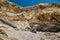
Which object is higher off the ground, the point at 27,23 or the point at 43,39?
the point at 27,23

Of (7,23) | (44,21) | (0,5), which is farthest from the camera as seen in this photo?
(0,5)

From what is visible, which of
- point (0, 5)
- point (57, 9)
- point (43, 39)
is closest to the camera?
point (43, 39)

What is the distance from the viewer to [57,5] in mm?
13906

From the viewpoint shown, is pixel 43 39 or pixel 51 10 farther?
pixel 51 10

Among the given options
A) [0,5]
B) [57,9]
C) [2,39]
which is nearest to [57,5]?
[57,9]

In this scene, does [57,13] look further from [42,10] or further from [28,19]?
[28,19]

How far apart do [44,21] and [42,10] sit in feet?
4.55

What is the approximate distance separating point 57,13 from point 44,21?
1.40 metres

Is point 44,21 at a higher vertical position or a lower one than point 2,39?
higher

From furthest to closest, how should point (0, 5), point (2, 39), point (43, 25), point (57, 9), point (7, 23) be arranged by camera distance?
point (0, 5)
point (57, 9)
point (43, 25)
point (7, 23)
point (2, 39)

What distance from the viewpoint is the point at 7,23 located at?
1062cm

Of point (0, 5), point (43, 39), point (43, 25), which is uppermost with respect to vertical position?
point (0, 5)

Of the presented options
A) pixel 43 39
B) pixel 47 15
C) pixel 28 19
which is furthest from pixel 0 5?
pixel 43 39

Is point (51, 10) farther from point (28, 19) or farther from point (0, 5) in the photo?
point (0, 5)
